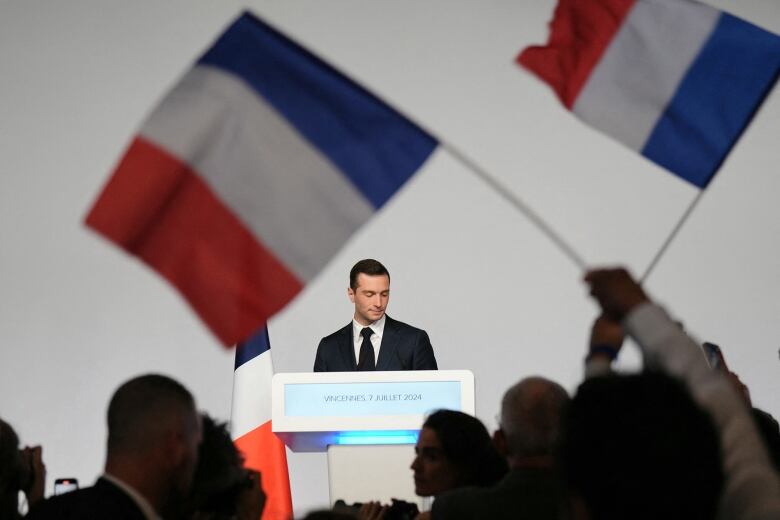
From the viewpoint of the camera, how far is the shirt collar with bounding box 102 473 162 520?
2.02m

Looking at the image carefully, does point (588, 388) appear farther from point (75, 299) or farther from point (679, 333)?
point (75, 299)

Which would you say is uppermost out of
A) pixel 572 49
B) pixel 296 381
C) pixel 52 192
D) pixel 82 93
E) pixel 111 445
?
pixel 82 93

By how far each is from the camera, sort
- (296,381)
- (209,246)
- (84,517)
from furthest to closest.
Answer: (296,381), (209,246), (84,517)

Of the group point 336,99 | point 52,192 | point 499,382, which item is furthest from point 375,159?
point 52,192

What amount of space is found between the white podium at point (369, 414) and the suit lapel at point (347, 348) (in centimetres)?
68

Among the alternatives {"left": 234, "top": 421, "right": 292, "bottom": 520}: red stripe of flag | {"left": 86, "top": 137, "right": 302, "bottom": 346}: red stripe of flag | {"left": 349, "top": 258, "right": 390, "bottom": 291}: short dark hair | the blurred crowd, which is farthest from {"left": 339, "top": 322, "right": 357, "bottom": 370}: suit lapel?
{"left": 86, "top": 137, "right": 302, "bottom": 346}: red stripe of flag

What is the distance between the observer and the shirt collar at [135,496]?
2023 mm

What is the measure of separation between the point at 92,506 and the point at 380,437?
1868 mm

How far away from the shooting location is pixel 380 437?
3.76 m

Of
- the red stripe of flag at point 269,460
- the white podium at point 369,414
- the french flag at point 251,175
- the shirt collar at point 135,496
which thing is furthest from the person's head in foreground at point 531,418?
the red stripe of flag at point 269,460

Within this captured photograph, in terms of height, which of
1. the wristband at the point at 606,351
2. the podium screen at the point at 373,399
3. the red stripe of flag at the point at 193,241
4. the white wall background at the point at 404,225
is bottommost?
the wristband at the point at 606,351

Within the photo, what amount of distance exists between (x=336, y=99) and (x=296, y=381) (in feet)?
4.36

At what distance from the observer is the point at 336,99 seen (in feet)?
8.84

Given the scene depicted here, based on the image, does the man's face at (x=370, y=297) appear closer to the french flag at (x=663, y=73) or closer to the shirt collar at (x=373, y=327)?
the shirt collar at (x=373, y=327)
